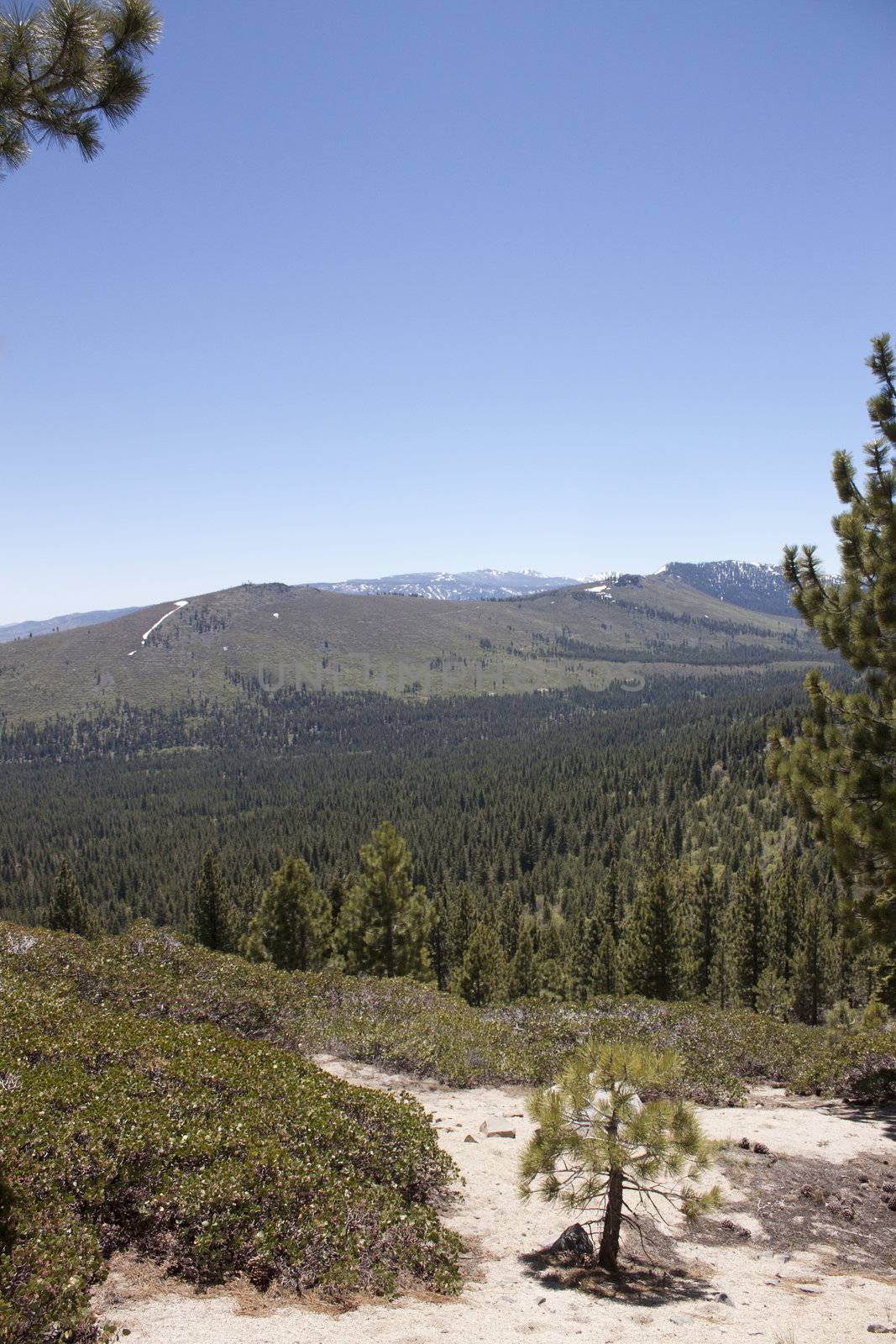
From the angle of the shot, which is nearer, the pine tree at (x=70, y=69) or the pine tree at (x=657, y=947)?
the pine tree at (x=70, y=69)

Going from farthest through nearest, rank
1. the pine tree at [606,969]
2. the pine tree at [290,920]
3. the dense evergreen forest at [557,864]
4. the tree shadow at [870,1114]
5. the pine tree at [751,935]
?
the pine tree at [606,969] → the dense evergreen forest at [557,864] → the pine tree at [751,935] → the pine tree at [290,920] → the tree shadow at [870,1114]

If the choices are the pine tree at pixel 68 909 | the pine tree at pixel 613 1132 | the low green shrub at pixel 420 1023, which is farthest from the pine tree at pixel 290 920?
the pine tree at pixel 613 1132

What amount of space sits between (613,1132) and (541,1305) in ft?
5.95

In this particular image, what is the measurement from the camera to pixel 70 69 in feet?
24.1

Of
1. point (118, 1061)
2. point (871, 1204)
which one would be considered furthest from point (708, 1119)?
point (118, 1061)

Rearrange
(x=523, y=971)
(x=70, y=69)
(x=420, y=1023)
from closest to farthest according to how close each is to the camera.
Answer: (x=70, y=69) → (x=420, y=1023) → (x=523, y=971)

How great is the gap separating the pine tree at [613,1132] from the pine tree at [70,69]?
11.5 m

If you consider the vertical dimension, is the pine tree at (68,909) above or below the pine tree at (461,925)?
above

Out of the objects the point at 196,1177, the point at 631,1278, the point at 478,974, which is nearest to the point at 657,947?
the point at 478,974

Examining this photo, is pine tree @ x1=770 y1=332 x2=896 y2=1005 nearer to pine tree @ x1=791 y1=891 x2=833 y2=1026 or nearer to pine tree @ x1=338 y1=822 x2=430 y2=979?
pine tree @ x1=338 y1=822 x2=430 y2=979

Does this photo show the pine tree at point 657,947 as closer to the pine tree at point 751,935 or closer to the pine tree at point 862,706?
the pine tree at point 751,935

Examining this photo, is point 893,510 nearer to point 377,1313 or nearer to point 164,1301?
point 377,1313

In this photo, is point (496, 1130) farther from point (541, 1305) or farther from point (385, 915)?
point (385, 915)

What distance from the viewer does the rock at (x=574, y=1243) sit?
8836 mm
